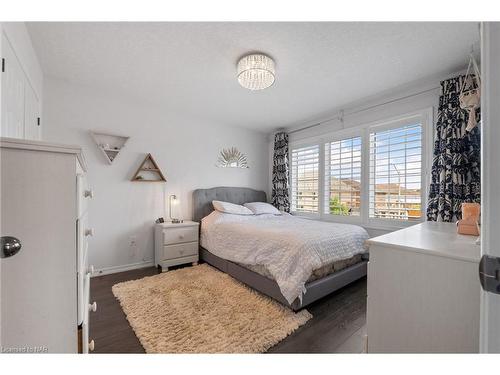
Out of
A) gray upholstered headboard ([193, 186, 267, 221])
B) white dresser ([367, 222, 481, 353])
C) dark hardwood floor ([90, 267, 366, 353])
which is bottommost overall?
dark hardwood floor ([90, 267, 366, 353])

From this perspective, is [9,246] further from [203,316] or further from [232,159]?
[232,159]

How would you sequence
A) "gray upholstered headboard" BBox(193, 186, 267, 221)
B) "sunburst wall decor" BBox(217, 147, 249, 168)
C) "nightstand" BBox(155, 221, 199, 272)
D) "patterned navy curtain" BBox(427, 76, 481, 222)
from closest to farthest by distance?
"patterned navy curtain" BBox(427, 76, 481, 222) < "nightstand" BBox(155, 221, 199, 272) < "gray upholstered headboard" BBox(193, 186, 267, 221) < "sunburst wall decor" BBox(217, 147, 249, 168)

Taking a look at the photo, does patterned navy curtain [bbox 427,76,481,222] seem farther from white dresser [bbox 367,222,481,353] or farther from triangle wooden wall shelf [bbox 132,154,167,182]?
triangle wooden wall shelf [bbox 132,154,167,182]

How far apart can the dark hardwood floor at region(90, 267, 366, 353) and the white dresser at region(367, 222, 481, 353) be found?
50 centimetres

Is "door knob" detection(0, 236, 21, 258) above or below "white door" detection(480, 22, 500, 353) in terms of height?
below

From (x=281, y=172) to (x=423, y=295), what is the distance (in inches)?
132

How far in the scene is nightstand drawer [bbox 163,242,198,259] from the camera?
291 cm

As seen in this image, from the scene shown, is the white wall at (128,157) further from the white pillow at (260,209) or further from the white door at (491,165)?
the white door at (491,165)

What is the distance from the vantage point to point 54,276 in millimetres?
666

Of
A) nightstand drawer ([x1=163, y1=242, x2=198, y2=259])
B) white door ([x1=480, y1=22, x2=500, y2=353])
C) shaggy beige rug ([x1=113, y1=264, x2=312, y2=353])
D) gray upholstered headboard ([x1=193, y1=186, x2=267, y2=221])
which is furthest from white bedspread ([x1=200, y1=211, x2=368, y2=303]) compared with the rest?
white door ([x1=480, y1=22, x2=500, y2=353])

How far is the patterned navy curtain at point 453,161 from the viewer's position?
2.15 meters

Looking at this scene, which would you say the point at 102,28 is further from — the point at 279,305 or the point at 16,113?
the point at 279,305
